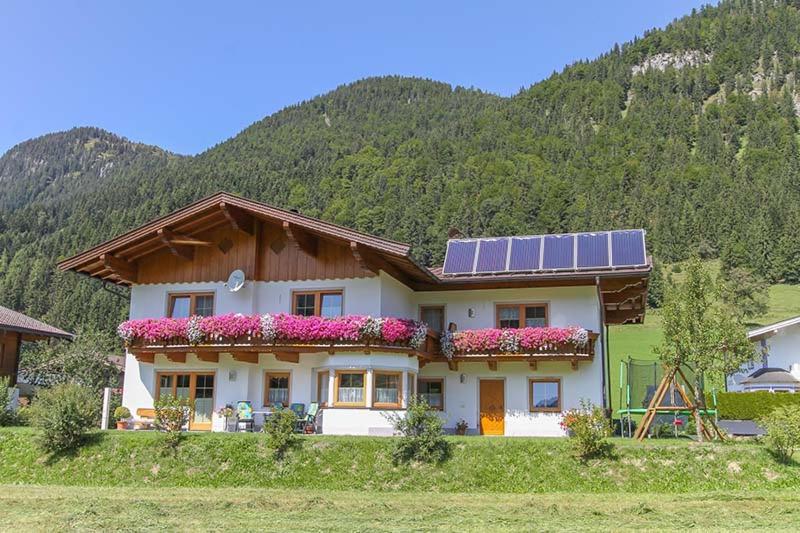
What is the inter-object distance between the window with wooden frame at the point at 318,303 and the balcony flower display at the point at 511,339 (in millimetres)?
3452

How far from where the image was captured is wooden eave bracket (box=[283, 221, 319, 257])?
22.8 meters

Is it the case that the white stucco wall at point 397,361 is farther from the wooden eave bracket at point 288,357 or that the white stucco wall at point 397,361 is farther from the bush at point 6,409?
the bush at point 6,409

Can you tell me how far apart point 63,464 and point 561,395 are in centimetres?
1412

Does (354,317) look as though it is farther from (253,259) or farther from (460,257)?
(460,257)

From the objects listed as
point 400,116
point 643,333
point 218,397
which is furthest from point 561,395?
point 400,116

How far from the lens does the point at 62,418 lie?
19.4m

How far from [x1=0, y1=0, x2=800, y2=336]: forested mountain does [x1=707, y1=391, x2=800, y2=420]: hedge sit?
6337 centimetres

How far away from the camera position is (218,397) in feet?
78.3

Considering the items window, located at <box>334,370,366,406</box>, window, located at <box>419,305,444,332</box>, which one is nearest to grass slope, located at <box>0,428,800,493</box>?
window, located at <box>334,370,366,406</box>

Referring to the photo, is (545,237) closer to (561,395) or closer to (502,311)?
(502,311)

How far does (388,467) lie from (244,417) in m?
6.43

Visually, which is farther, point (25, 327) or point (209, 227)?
point (25, 327)

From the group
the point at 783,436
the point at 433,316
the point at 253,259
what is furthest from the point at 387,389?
the point at 783,436

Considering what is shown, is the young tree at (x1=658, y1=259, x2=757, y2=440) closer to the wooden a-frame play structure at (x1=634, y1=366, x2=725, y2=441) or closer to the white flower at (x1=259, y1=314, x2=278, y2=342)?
the wooden a-frame play structure at (x1=634, y1=366, x2=725, y2=441)
